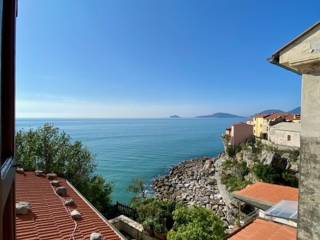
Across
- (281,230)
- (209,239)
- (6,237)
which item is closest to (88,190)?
(209,239)

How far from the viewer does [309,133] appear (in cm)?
310

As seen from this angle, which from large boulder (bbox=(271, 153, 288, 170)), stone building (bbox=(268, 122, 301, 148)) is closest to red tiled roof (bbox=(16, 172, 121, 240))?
large boulder (bbox=(271, 153, 288, 170))

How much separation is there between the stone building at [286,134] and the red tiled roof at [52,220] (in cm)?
3369

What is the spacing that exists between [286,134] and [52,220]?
3783 centimetres

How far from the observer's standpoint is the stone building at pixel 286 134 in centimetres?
3769

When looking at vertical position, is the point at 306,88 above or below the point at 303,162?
above

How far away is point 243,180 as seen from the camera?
36.4m

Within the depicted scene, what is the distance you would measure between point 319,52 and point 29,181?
10132mm

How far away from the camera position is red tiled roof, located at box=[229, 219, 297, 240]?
32.4 ft

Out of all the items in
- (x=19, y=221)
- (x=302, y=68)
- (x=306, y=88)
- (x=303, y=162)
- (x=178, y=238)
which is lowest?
(x=178, y=238)

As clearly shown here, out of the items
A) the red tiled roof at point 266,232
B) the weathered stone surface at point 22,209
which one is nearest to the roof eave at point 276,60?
the weathered stone surface at point 22,209

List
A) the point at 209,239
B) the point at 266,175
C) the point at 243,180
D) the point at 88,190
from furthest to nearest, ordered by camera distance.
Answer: the point at 243,180, the point at 266,175, the point at 88,190, the point at 209,239

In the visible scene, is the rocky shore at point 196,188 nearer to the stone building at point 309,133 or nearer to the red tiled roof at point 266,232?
the red tiled roof at point 266,232

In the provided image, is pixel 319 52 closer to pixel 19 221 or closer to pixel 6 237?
pixel 6 237
